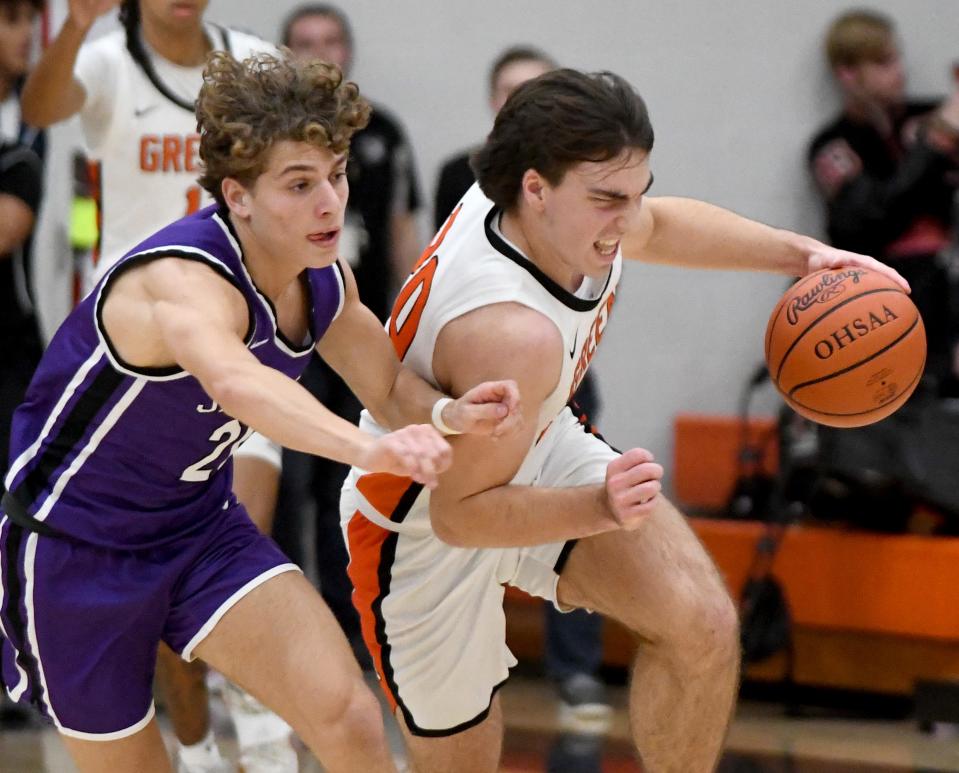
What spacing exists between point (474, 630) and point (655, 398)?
2914 mm

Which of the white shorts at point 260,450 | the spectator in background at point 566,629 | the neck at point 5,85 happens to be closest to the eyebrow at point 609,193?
the white shorts at point 260,450

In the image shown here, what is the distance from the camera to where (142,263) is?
10.1 feet

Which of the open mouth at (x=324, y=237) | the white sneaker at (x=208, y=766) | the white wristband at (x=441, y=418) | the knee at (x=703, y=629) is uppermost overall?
the open mouth at (x=324, y=237)

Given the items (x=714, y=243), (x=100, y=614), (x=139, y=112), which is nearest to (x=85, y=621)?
(x=100, y=614)

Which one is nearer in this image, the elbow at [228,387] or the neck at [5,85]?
the elbow at [228,387]

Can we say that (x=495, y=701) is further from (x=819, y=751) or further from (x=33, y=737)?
(x=33, y=737)

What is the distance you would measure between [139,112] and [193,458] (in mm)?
1704

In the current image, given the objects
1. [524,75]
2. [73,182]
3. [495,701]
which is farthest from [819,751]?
[73,182]

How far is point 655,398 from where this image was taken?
6539 millimetres

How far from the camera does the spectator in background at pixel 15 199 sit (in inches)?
199

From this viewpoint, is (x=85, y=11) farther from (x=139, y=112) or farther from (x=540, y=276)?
(x=540, y=276)

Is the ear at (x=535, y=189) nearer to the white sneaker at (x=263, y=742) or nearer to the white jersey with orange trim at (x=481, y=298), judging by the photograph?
the white jersey with orange trim at (x=481, y=298)

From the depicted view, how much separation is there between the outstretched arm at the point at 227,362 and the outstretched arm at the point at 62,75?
5.47 feet

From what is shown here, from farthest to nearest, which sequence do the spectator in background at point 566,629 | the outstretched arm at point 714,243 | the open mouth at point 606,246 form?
the spectator in background at point 566,629, the outstretched arm at point 714,243, the open mouth at point 606,246
